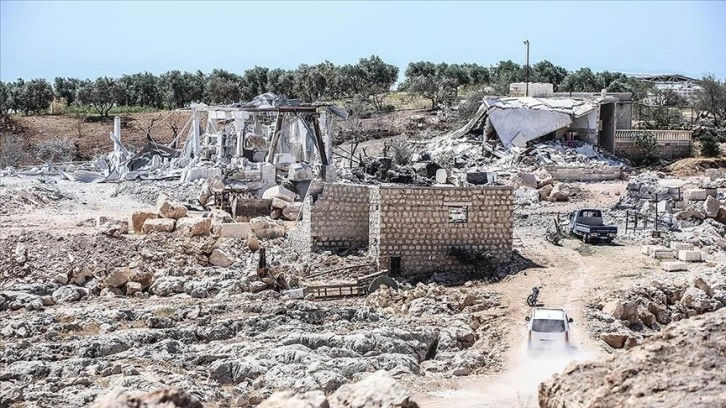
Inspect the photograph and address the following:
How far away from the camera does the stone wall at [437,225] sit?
2181 cm

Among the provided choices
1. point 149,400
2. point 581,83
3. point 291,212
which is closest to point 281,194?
point 291,212

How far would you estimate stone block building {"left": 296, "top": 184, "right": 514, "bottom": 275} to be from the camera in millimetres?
21812

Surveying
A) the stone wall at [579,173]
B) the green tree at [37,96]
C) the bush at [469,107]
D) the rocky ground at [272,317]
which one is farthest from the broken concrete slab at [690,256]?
the green tree at [37,96]

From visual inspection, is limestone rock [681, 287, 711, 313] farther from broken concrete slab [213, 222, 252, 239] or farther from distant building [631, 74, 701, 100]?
distant building [631, 74, 701, 100]

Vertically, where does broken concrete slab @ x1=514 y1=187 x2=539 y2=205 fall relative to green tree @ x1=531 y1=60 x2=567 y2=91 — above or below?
below

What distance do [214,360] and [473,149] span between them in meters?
30.5

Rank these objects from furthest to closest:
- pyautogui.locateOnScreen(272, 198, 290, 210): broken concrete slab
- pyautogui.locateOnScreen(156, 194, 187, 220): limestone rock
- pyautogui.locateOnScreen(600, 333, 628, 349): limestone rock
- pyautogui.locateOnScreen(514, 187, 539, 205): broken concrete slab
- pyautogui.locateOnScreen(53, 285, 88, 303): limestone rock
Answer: pyautogui.locateOnScreen(514, 187, 539, 205): broken concrete slab → pyautogui.locateOnScreen(272, 198, 290, 210): broken concrete slab → pyautogui.locateOnScreen(156, 194, 187, 220): limestone rock → pyautogui.locateOnScreen(53, 285, 88, 303): limestone rock → pyautogui.locateOnScreen(600, 333, 628, 349): limestone rock

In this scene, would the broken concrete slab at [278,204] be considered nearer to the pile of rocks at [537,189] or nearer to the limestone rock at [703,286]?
the pile of rocks at [537,189]

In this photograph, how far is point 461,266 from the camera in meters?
22.1

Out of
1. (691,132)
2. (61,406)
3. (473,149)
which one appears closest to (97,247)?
(61,406)

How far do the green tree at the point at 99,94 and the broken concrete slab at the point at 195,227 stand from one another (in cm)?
4683

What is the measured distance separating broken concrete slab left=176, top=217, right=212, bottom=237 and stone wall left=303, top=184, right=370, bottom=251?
3.25m

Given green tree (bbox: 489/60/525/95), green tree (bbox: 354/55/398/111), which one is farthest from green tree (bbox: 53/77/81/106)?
green tree (bbox: 489/60/525/95)

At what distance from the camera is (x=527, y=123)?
44.2 m
